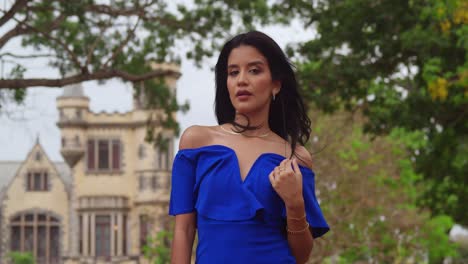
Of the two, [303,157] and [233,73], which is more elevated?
[233,73]

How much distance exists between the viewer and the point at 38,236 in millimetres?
63094

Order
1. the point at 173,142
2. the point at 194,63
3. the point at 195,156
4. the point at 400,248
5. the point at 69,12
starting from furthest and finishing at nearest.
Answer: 1. the point at 173,142
2. the point at 400,248
3. the point at 194,63
4. the point at 69,12
5. the point at 195,156

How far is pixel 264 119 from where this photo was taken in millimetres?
4301

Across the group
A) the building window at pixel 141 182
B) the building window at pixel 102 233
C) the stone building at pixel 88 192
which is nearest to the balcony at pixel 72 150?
the stone building at pixel 88 192

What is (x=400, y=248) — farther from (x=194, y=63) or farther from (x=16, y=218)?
(x=16, y=218)

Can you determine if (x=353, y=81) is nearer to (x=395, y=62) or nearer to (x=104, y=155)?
(x=395, y=62)

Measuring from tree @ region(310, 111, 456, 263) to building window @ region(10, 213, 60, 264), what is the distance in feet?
103

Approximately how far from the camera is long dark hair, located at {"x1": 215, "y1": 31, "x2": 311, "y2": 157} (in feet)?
13.9

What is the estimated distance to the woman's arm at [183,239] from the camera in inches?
160

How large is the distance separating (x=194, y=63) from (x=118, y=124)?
150ft

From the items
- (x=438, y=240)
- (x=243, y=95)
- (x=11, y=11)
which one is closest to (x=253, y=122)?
(x=243, y=95)

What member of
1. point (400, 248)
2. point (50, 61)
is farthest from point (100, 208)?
point (50, 61)

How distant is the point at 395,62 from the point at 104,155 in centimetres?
4788

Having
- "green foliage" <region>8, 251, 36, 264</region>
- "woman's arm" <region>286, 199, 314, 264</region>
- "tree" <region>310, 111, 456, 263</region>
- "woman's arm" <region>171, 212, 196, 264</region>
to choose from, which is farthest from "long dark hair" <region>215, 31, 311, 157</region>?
"green foliage" <region>8, 251, 36, 264</region>
